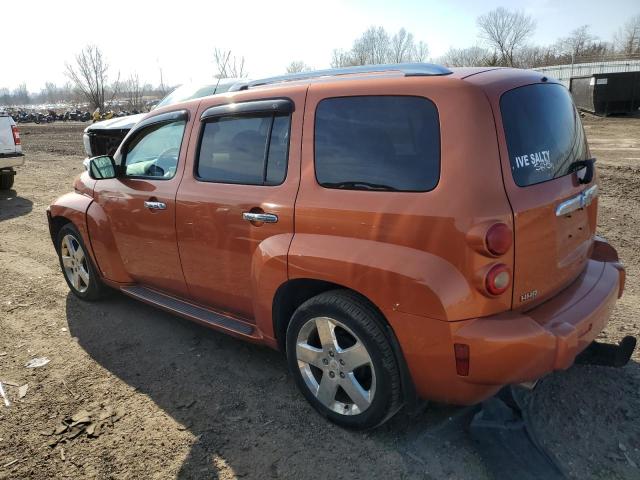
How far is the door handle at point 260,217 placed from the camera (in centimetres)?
288

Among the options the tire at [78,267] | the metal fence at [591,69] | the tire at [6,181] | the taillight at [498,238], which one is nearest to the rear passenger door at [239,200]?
the taillight at [498,238]

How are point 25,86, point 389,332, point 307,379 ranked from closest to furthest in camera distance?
point 389,332 < point 307,379 < point 25,86

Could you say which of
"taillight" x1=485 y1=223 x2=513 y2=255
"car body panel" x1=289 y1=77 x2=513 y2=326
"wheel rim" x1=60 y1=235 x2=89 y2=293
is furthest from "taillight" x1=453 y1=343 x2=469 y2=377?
"wheel rim" x1=60 y1=235 x2=89 y2=293

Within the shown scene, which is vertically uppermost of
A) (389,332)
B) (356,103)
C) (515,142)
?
(356,103)

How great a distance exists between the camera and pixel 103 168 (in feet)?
13.3

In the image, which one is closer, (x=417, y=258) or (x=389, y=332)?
(x=417, y=258)

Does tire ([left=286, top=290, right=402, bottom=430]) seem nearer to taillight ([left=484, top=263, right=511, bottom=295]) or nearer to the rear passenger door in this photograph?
the rear passenger door

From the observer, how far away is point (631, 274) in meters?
4.63

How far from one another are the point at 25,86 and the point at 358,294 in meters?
208

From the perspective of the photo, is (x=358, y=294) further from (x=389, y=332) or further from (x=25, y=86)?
(x=25, y=86)

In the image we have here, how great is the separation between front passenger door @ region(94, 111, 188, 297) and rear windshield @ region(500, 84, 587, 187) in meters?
2.20

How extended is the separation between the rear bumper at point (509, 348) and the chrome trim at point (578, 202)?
17.3 inches

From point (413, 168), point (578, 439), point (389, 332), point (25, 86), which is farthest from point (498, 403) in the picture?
point (25, 86)

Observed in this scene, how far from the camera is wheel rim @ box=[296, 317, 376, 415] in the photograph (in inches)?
105
